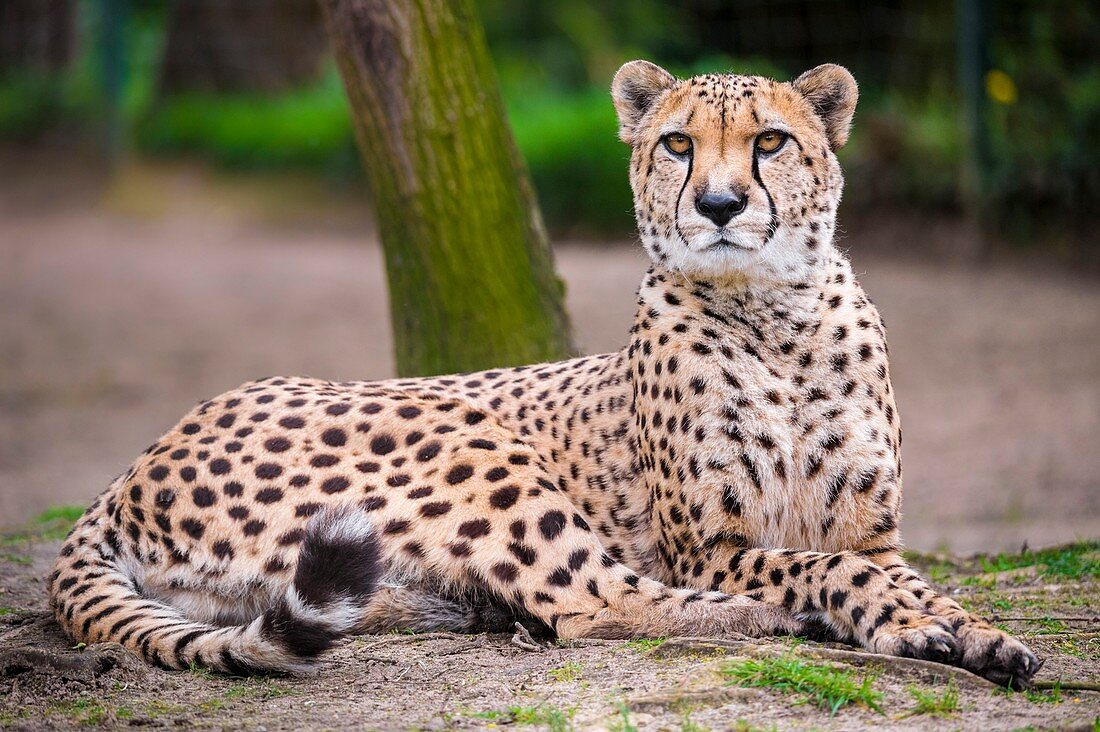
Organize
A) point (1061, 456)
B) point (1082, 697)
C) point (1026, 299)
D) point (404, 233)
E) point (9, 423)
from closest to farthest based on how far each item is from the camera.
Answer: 1. point (1082, 697)
2. point (404, 233)
3. point (1061, 456)
4. point (9, 423)
5. point (1026, 299)

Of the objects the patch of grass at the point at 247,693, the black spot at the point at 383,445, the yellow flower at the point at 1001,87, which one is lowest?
the patch of grass at the point at 247,693

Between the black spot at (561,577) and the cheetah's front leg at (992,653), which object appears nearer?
the cheetah's front leg at (992,653)

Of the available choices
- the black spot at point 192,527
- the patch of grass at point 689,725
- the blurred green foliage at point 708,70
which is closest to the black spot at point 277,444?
the black spot at point 192,527

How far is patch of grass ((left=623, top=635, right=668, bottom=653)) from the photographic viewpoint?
301cm

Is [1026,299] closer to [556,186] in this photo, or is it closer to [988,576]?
[556,186]

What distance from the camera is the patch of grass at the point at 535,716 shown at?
2.53m

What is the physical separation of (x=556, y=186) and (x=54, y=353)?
4.61 metres

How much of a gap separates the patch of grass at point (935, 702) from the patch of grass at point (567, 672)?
2.26ft

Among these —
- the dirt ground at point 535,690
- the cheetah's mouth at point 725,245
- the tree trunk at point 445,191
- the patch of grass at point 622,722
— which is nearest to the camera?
the patch of grass at point 622,722

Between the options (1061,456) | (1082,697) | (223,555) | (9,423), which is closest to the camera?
(1082,697)

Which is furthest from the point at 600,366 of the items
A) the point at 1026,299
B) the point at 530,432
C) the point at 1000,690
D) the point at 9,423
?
the point at 1026,299

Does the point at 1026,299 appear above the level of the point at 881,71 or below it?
below

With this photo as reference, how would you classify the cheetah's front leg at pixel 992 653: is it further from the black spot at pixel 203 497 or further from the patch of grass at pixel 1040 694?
the black spot at pixel 203 497

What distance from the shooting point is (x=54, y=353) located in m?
9.04
